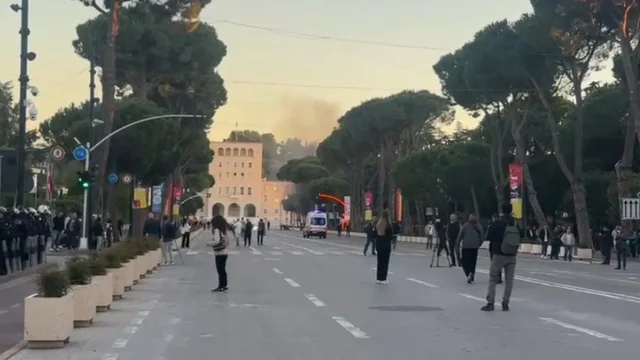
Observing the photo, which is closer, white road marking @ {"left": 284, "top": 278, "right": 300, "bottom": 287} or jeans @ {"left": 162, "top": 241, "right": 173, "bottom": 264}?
white road marking @ {"left": 284, "top": 278, "right": 300, "bottom": 287}

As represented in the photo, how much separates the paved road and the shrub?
0.68m

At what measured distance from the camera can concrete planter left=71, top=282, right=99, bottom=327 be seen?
45.0 feet

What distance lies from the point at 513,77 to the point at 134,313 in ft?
144

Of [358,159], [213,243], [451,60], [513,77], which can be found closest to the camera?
[213,243]

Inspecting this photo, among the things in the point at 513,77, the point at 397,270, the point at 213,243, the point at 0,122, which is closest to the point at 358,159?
the point at 0,122

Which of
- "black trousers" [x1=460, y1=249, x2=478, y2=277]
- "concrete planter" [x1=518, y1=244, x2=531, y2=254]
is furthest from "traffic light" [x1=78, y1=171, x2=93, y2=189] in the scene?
"concrete planter" [x1=518, y1=244, x2=531, y2=254]

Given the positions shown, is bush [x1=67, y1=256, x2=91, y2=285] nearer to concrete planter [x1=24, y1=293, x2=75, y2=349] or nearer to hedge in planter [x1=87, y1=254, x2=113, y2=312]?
hedge in planter [x1=87, y1=254, x2=113, y2=312]

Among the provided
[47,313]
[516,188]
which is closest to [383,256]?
[47,313]

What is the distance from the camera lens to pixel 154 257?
3016 centimetres

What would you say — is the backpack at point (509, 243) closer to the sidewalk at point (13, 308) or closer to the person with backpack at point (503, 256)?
the person with backpack at point (503, 256)

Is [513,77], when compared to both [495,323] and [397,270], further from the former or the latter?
[495,323]

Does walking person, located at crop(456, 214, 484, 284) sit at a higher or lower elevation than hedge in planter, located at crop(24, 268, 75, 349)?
higher

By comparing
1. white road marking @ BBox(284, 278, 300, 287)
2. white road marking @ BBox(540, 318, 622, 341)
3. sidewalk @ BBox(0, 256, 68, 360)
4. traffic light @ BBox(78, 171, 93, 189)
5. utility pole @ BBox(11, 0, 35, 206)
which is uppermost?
utility pole @ BBox(11, 0, 35, 206)

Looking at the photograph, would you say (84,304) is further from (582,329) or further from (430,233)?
(430,233)
